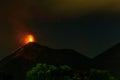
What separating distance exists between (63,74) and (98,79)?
872 centimetres

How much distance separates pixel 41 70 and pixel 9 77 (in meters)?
22.9

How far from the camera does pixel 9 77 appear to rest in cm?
9925

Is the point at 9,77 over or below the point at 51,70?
over

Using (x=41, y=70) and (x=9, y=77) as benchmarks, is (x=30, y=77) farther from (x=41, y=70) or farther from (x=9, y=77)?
(x=9, y=77)

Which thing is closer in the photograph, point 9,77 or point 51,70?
point 51,70

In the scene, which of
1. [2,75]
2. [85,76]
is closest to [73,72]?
[85,76]

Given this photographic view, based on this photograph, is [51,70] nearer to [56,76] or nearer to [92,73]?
[56,76]

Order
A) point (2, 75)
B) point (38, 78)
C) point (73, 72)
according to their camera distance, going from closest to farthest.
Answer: point (38, 78), point (73, 72), point (2, 75)

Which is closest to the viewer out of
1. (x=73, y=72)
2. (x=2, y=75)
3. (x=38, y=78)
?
(x=38, y=78)

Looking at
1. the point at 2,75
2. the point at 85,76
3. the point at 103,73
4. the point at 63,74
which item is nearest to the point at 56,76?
→ the point at 63,74

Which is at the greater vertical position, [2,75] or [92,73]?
[2,75]

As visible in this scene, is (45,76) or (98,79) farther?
(98,79)

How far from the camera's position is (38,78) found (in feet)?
251

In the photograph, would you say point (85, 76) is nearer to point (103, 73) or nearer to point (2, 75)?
point (103, 73)
